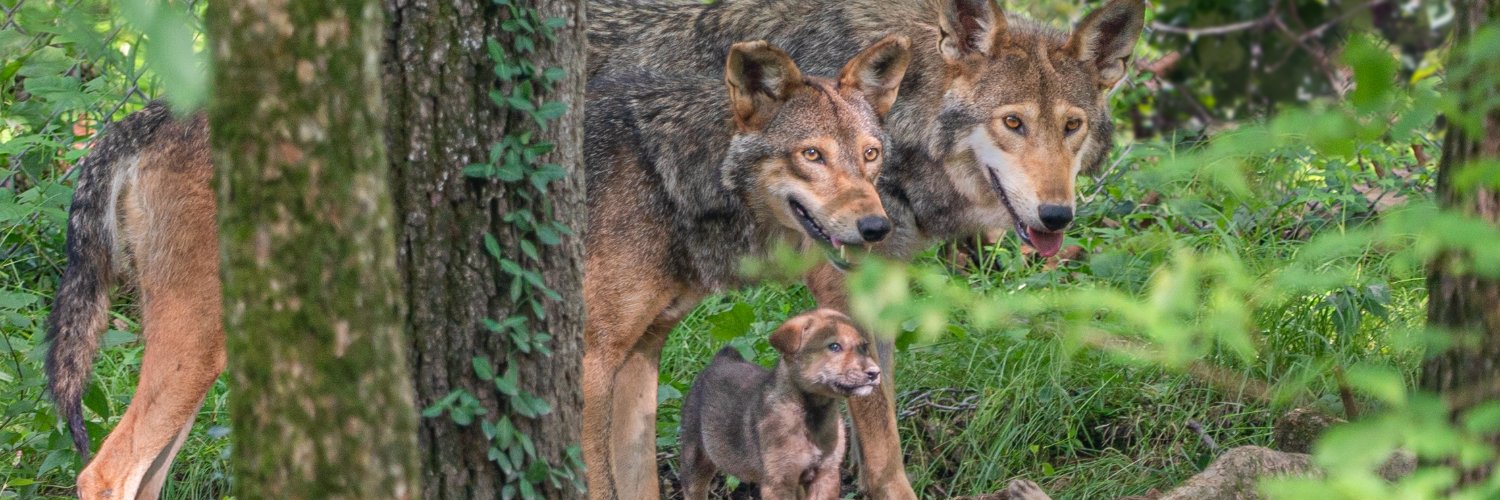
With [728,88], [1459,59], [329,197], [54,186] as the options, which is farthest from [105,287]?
[1459,59]

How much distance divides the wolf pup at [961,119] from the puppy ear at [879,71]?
0.85 feet

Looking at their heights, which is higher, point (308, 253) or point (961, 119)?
point (308, 253)

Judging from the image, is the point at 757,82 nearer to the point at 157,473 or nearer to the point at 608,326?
the point at 608,326

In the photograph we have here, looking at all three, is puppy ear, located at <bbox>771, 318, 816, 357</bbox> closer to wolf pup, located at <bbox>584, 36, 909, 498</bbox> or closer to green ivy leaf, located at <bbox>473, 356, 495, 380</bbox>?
wolf pup, located at <bbox>584, 36, 909, 498</bbox>

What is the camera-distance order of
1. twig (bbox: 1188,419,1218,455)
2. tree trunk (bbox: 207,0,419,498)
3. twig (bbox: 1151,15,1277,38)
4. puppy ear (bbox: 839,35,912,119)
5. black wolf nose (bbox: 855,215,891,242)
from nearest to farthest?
tree trunk (bbox: 207,0,419,498)
black wolf nose (bbox: 855,215,891,242)
puppy ear (bbox: 839,35,912,119)
twig (bbox: 1188,419,1218,455)
twig (bbox: 1151,15,1277,38)

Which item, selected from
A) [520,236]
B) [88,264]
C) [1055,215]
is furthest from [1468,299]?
[88,264]

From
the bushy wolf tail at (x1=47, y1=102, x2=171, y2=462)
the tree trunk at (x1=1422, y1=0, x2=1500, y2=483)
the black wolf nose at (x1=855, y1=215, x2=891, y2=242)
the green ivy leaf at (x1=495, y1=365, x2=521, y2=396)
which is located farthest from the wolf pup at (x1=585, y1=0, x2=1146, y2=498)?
the tree trunk at (x1=1422, y1=0, x2=1500, y2=483)

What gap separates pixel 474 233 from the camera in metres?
3.42

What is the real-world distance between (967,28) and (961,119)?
329 mm

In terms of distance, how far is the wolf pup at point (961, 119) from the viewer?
17.0 ft

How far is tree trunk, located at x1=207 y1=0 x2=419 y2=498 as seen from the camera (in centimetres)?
245

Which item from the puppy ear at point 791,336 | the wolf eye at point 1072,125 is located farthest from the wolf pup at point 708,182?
the wolf eye at point 1072,125

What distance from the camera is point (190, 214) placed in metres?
4.67

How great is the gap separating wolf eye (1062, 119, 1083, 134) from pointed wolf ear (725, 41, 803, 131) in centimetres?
103
